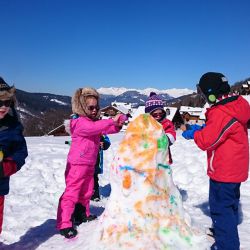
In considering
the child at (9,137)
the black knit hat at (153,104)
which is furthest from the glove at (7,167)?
the black knit hat at (153,104)

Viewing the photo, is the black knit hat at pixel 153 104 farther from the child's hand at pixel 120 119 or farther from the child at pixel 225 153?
the child at pixel 225 153

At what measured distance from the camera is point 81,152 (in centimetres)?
472

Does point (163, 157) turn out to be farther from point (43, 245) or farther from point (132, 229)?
point (43, 245)

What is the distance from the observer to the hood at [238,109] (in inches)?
148

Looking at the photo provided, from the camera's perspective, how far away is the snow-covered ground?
14.5 feet

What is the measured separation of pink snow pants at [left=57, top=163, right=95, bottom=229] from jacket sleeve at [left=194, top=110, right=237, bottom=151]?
173 centimetres

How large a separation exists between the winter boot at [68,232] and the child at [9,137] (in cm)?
102

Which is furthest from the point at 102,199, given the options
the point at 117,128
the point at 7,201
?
the point at 117,128

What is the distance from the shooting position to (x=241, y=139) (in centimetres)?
383

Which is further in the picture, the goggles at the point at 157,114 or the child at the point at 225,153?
the goggles at the point at 157,114

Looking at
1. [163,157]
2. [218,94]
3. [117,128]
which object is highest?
[218,94]

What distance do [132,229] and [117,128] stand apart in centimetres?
129

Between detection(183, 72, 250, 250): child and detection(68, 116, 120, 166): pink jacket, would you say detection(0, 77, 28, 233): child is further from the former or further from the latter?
detection(183, 72, 250, 250): child

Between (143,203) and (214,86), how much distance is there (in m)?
1.54
